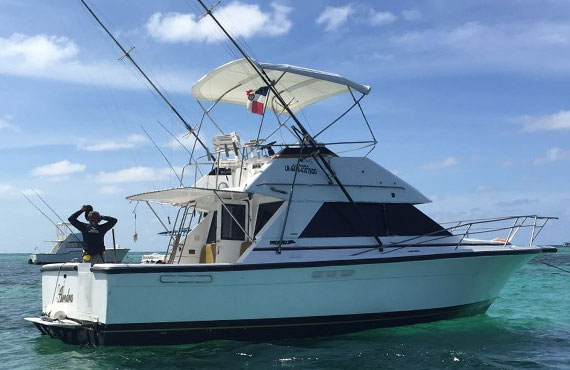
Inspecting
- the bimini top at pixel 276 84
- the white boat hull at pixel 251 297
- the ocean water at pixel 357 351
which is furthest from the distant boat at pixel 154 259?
the bimini top at pixel 276 84

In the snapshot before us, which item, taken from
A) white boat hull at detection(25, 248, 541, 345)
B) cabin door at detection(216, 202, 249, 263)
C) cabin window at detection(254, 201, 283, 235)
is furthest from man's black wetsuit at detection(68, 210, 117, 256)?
cabin window at detection(254, 201, 283, 235)

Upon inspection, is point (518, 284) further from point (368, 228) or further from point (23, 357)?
point (23, 357)

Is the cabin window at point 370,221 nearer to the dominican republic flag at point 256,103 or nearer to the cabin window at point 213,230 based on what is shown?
the dominican republic flag at point 256,103

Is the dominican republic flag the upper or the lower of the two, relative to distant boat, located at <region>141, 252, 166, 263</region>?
upper

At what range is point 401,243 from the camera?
11445 millimetres

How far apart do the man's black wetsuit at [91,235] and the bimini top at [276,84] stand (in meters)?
3.59

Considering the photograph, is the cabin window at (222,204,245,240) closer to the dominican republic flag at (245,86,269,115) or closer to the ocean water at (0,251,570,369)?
the dominican republic flag at (245,86,269,115)

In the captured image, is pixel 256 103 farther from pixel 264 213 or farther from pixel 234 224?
pixel 234 224

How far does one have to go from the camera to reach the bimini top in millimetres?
11172

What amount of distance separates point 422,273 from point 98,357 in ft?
18.2

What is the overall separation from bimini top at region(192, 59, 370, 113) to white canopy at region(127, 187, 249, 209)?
7.02 ft

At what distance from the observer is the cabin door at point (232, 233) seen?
1139 cm

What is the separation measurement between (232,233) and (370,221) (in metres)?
2.55

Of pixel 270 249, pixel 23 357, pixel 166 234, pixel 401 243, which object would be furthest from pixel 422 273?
pixel 23 357
